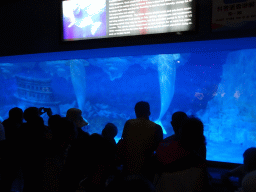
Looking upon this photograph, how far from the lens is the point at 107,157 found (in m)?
1.91

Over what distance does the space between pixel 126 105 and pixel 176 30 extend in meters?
25.2

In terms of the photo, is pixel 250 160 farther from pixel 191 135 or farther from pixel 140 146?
pixel 140 146

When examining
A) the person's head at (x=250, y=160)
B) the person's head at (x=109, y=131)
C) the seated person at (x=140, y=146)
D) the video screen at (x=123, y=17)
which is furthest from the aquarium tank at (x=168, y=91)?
the person's head at (x=250, y=160)

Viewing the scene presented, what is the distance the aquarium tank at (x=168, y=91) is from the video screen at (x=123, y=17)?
392 inches

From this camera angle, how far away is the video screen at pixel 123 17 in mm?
3121

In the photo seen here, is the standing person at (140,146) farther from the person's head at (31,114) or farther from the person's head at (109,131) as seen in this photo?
the person's head at (31,114)

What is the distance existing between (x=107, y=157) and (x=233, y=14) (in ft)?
7.95

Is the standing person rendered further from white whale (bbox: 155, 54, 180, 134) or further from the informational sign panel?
white whale (bbox: 155, 54, 180, 134)

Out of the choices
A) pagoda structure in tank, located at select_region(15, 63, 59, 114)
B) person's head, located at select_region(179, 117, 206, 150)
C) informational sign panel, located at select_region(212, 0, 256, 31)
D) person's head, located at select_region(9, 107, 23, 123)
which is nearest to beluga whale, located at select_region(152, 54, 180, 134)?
pagoda structure in tank, located at select_region(15, 63, 59, 114)

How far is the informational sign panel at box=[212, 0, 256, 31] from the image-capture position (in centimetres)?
267

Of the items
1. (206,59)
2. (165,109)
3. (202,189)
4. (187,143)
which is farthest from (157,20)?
(206,59)

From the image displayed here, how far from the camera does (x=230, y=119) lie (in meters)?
21.0

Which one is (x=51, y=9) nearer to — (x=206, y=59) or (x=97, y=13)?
(x=97, y=13)

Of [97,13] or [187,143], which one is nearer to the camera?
[187,143]
